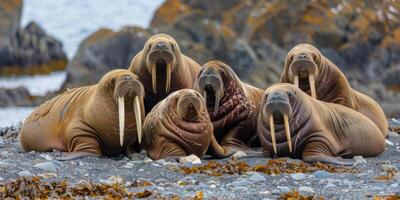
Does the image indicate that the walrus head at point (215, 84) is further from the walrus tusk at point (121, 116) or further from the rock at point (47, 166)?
the rock at point (47, 166)

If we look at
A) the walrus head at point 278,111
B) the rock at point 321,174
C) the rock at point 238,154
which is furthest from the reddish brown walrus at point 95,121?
the rock at point 321,174

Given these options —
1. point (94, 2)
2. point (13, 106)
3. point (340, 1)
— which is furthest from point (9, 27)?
point (94, 2)

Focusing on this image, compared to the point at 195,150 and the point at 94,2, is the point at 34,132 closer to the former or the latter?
the point at 195,150

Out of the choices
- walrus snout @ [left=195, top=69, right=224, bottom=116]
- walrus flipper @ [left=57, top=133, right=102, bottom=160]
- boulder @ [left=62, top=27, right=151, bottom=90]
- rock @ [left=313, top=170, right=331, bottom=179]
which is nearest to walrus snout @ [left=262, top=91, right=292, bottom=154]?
rock @ [left=313, top=170, right=331, bottom=179]

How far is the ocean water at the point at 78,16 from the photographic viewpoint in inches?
2450

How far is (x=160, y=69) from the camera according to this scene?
11.8 m

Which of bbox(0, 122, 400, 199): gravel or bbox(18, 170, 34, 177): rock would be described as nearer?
bbox(0, 122, 400, 199): gravel

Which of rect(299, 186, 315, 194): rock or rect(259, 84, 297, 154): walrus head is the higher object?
rect(259, 84, 297, 154): walrus head

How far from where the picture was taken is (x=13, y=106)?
35.4 m

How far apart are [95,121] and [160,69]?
124 centimetres

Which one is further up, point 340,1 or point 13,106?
point 340,1

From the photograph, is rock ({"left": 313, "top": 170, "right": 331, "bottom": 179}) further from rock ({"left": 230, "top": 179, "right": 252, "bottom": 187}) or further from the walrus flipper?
the walrus flipper

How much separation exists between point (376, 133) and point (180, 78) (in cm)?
221

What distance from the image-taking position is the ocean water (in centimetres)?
6222
